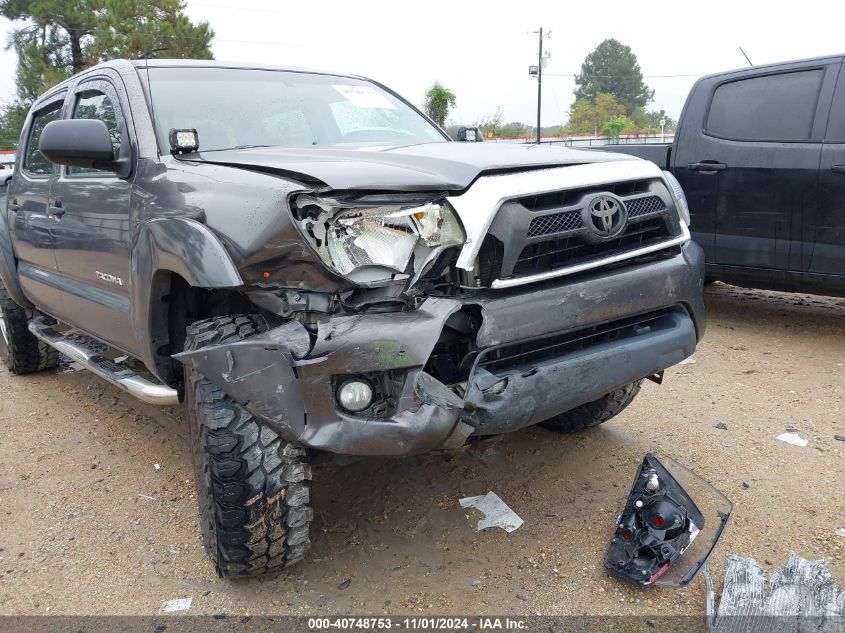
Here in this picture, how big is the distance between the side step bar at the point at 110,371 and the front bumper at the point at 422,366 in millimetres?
621

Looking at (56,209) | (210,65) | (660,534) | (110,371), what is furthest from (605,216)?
(56,209)

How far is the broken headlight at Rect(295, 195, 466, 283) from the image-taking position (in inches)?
78.4

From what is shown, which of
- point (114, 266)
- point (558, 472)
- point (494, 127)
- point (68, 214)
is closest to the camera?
point (114, 266)

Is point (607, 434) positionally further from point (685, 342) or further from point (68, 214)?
point (68, 214)

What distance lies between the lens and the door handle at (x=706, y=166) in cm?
495

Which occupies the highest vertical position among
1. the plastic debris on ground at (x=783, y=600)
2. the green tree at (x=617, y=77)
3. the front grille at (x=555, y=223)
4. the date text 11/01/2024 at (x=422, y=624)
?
the green tree at (x=617, y=77)

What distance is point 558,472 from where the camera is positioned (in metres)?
3.06

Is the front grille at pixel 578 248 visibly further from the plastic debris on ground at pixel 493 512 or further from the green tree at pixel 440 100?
the green tree at pixel 440 100

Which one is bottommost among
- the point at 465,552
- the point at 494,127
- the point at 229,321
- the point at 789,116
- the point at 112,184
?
the point at 465,552

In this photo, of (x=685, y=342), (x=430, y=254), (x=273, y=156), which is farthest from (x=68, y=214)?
(x=685, y=342)

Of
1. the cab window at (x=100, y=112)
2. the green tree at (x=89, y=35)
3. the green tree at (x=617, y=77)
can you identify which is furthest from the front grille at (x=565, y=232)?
the green tree at (x=617, y=77)

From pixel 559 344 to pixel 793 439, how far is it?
69.7 inches

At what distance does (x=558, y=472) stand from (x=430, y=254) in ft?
4.83

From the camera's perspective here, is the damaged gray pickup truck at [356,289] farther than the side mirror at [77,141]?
No
